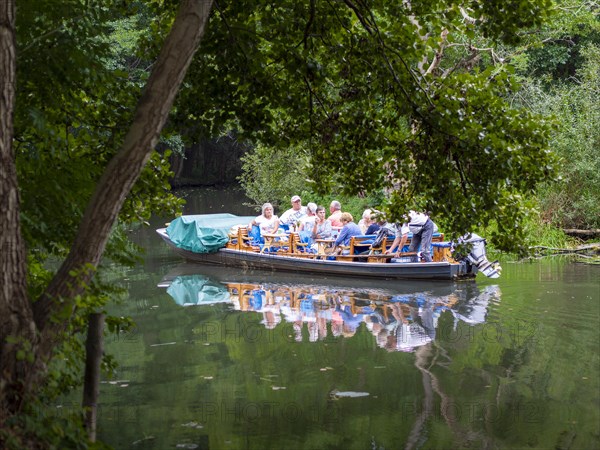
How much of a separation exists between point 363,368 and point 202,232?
12757 mm

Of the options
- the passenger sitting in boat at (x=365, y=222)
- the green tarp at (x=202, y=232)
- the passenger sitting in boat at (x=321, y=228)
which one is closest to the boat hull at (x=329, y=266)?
the green tarp at (x=202, y=232)

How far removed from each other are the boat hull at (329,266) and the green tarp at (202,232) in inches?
8.4

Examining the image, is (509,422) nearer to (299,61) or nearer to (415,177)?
(415,177)

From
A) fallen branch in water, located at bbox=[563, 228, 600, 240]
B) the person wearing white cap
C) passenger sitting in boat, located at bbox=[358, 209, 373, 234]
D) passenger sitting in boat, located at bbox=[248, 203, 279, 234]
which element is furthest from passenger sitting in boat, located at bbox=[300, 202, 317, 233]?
fallen branch in water, located at bbox=[563, 228, 600, 240]

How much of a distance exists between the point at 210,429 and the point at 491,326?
19.5 ft

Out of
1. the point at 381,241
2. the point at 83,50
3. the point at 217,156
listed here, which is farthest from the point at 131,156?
the point at 217,156

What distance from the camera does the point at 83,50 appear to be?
7.20m

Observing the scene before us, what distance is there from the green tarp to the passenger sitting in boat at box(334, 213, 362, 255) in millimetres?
3767

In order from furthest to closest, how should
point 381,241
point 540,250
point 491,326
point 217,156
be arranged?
point 217,156
point 540,250
point 381,241
point 491,326

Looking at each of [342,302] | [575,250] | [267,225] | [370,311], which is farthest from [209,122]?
[575,250]

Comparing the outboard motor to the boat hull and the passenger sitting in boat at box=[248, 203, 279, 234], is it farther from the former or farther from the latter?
the passenger sitting in boat at box=[248, 203, 279, 234]

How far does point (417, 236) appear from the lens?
1834cm

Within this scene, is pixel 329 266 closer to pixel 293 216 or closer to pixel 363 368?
pixel 293 216

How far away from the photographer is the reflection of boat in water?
13047 mm
